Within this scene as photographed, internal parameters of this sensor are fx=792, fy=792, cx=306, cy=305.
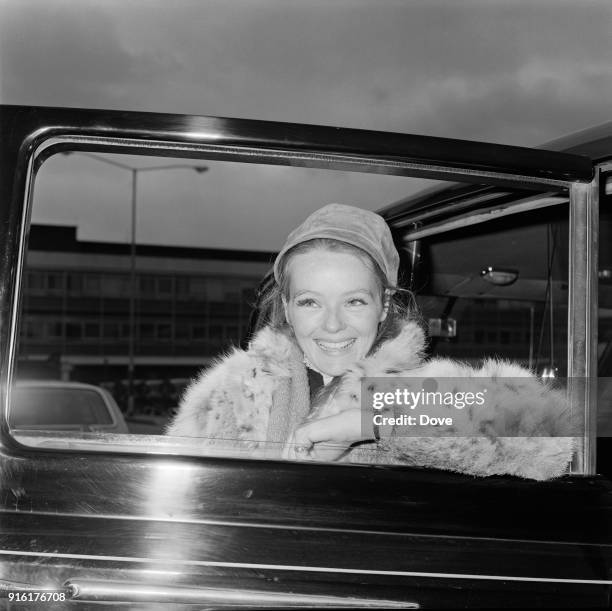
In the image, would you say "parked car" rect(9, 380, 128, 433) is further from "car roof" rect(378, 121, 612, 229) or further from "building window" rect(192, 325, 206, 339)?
"building window" rect(192, 325, 206, 339)

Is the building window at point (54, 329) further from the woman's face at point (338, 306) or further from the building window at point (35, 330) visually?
the woman's face at point (338, 306)

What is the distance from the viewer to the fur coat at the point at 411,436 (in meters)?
1.50

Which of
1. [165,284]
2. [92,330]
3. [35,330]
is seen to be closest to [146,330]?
[92,330]

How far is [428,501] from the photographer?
1.46m

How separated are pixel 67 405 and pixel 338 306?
14.5 feet

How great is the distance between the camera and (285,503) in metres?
1.42

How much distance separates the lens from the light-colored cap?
72.1 inches

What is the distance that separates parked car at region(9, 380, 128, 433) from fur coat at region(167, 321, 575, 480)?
3.71 metres

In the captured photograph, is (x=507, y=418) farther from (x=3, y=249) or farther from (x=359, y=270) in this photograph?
(x=3, y=249)

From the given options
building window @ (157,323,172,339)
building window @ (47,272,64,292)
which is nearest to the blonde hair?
building window @ (47,272,64,292)

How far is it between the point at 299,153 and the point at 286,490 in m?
0.62

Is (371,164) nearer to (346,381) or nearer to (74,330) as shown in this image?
(346,381)

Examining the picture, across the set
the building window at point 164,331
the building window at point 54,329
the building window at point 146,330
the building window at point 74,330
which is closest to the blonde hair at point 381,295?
the building window at point 164,331

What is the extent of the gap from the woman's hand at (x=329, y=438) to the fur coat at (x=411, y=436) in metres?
0.02
